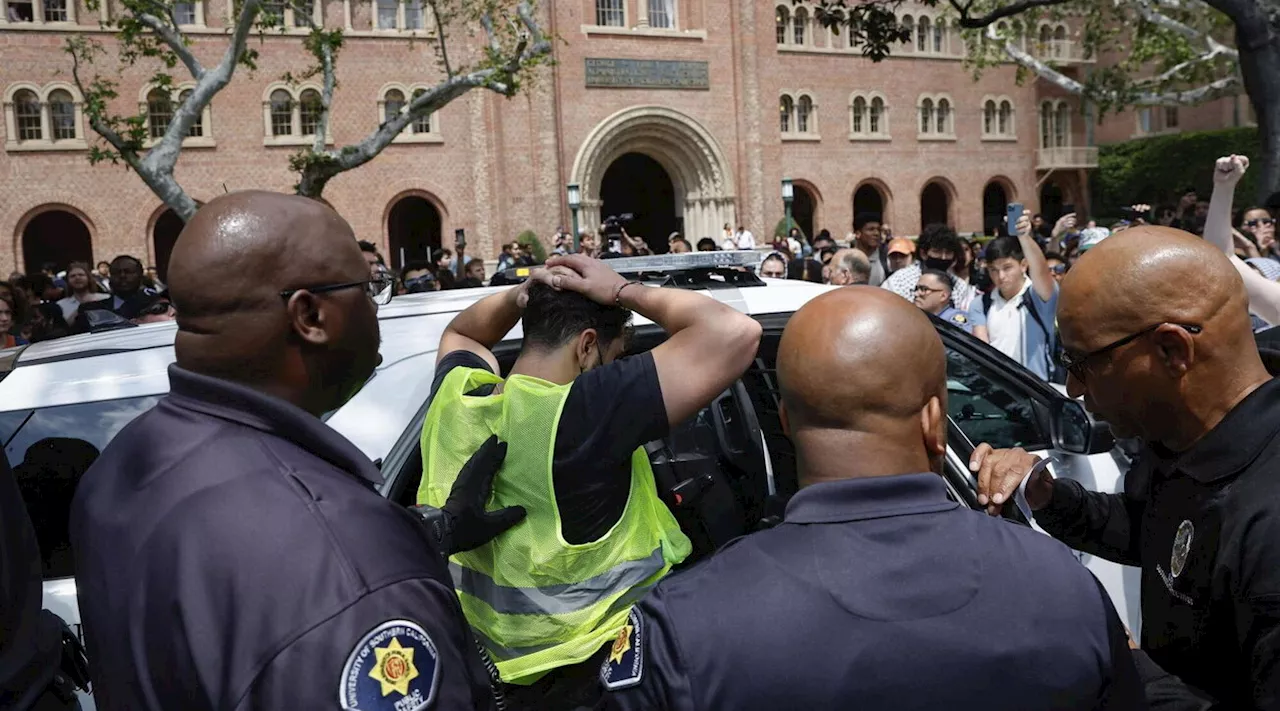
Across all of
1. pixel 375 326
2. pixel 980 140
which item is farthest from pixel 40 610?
pixel 980 140

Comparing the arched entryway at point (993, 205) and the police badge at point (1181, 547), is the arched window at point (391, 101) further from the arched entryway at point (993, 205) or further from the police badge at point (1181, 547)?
the police badge at point (1181, 547)

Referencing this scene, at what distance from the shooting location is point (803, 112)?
31.3m

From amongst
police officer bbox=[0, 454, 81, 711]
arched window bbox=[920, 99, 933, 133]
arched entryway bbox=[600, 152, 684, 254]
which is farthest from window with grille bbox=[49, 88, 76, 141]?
police officer bbox=[0, 454, 81, 711]

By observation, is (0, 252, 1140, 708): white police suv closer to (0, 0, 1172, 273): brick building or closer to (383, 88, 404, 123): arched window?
(0, 0, 1172, 273): brick building

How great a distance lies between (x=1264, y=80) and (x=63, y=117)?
24.2 m

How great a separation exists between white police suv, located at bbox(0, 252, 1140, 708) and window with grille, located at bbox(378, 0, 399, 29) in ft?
78.4

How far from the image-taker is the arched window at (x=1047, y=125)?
3584 centimetres

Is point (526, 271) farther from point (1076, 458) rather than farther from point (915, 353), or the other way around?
point (1076, 458)

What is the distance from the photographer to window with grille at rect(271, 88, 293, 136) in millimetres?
25172

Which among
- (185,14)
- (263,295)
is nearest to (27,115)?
(185,14)

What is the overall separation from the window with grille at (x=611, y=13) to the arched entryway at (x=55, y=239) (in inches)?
578

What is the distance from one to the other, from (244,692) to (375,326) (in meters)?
0.60

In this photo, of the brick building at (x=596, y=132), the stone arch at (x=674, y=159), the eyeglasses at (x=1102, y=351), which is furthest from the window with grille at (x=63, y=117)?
the eyeglasses at (x=1102, y=351)

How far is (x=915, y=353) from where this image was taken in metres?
1.55
